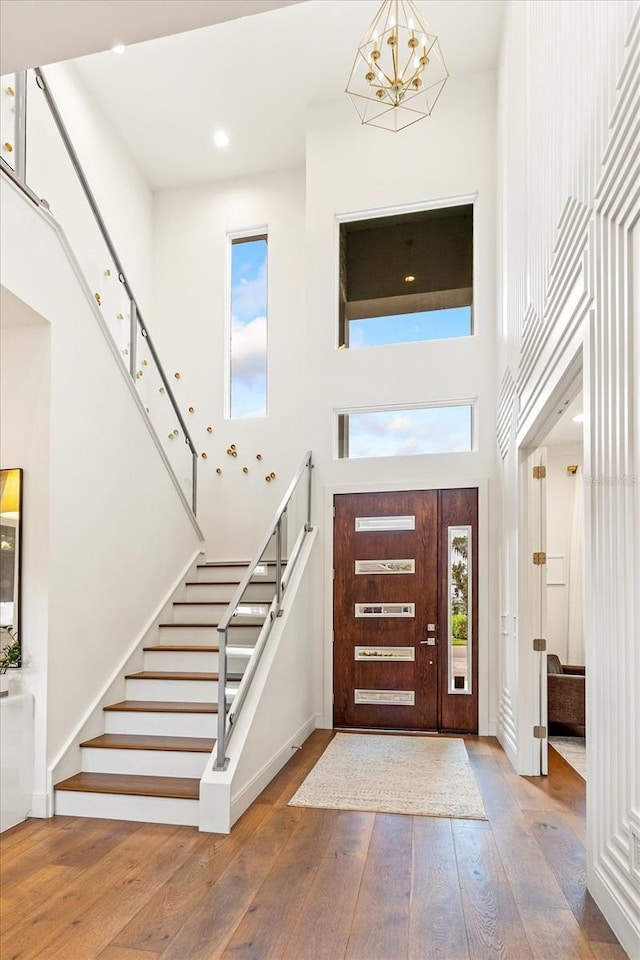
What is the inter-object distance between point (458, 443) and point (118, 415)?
3.16 meters

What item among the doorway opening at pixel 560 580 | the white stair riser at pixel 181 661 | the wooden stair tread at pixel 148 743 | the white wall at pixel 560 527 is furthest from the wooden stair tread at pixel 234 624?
the white wall at pixel 560 527

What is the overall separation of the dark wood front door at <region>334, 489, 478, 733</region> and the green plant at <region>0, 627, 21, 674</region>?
10.1 feet

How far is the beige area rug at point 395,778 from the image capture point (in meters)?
4.05

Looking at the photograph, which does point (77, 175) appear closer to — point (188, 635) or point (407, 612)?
point (188, 635)

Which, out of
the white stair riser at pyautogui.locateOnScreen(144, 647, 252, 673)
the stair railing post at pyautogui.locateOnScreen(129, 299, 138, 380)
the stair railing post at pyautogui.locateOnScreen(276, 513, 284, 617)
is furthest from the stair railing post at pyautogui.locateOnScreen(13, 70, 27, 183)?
the white stair riser at pyautogui.locateOnScreen(144, 647, 252, 673)

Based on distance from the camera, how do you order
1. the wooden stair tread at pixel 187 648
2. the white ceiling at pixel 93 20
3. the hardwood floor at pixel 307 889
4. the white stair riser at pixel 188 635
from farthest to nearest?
the white stair riser at pixel 188 635
the wooden stair tread at pixel 187 648
the hardwood floor at pixel 307 889
the white ceiling at pixel 93 20

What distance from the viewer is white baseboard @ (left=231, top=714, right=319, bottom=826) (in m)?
3.81

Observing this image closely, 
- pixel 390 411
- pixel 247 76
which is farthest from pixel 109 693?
pixel 247 76

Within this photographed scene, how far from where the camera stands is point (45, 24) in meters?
1.23

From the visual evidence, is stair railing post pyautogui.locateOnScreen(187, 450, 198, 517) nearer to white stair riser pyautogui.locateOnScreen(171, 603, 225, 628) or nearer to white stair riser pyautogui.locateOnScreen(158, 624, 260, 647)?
white stair riser pyautogui.locateOnScreen(171, 603, 225, 628)

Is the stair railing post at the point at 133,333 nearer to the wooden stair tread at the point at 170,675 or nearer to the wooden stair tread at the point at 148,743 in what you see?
the wooden stair tread at the point at 170,675

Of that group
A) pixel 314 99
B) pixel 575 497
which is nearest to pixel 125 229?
pixel 314 99

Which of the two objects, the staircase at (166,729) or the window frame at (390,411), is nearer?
the staircase at (166,729)

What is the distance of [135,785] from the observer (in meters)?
3.94
